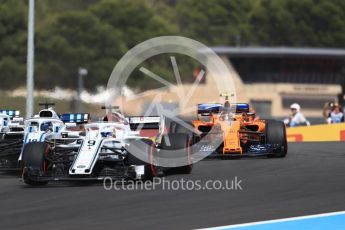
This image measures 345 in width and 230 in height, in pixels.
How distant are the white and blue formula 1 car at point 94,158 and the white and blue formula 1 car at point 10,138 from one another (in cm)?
131

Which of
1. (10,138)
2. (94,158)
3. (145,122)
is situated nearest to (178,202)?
(94,158)

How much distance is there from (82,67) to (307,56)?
21.9 metres

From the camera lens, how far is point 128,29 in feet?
226

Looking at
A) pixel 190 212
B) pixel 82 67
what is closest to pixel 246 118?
pixel 190 212

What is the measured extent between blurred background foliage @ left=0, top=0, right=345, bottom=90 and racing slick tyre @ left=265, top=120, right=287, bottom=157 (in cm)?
2304

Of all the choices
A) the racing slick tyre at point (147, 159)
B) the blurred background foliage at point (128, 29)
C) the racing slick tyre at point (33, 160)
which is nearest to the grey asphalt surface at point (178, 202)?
the racing slick tyre at point (33, 160)

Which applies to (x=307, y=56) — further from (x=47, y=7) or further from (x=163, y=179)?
(x=163, y=179)

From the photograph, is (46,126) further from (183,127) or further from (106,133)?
(183,127)

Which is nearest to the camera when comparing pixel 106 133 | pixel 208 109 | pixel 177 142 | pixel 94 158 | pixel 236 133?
pixel 94 158

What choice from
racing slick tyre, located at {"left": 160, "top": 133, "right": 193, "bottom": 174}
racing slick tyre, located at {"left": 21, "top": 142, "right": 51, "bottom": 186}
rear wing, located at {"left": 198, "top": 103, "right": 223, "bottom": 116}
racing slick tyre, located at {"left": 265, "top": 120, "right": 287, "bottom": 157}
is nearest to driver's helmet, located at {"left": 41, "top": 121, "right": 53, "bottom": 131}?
racing slick tyre, located at {"left": 21, "top": 142, "right": 51, "bottom": 186}

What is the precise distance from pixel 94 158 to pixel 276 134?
19.5ft

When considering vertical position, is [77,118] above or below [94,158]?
above

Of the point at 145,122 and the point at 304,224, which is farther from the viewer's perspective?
the point at 145,122

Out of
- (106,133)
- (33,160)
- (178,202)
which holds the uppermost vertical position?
(106,133)
